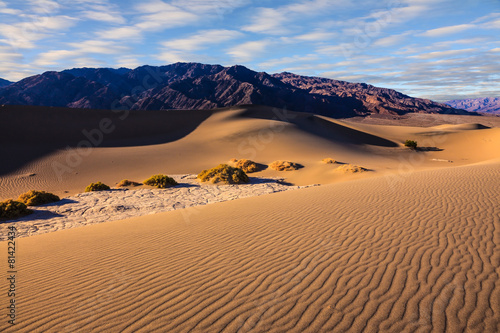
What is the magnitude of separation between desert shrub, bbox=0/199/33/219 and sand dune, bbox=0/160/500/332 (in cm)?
355

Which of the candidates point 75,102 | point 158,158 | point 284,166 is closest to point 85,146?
point 158,158

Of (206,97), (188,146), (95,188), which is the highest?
(206,97)

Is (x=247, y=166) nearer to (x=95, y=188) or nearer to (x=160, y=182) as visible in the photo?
(x=160, y=182)

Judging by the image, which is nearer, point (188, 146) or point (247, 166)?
point (247, 166)

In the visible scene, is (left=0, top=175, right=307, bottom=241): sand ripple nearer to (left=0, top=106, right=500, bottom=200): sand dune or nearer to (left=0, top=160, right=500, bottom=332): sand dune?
(left=0, top=160, right=500, bottom=332): sand dune

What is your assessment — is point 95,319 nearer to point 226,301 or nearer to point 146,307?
point 146,307

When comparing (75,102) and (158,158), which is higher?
(75,102)

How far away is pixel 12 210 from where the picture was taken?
1045cm

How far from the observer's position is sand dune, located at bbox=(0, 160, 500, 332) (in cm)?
355

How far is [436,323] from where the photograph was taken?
11.1 feet

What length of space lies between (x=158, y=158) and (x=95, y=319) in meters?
21.1

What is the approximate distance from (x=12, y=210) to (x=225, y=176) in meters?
9.31

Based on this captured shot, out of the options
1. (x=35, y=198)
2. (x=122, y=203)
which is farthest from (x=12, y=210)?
(x=122, y=203)

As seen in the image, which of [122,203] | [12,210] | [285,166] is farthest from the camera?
[285,166]
